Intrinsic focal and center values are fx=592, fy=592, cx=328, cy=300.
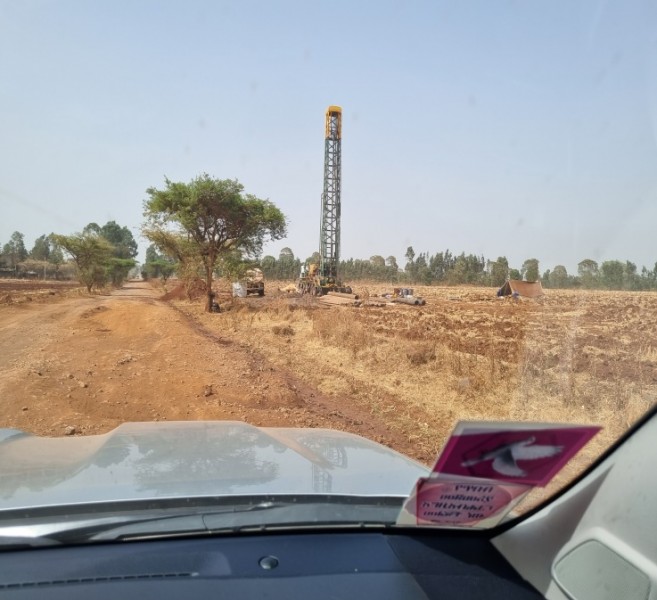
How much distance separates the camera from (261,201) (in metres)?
28.7

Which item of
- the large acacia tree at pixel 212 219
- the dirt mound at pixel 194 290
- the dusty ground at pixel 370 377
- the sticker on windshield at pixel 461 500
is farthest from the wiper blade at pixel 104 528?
the dirt mound at pixel 194 290

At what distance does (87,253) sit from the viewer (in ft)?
157

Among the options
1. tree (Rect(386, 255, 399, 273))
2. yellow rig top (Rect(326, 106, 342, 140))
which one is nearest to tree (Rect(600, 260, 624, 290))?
yellow rig top (Rect(326, 106, 342, 140))

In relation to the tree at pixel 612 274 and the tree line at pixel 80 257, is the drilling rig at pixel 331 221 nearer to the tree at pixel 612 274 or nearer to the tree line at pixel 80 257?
the tree line at pixel 80 257

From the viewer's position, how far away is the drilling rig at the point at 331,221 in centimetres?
3797

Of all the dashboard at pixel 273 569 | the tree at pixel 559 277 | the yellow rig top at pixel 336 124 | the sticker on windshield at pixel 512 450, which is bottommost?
the dashboard at pixel 273 569

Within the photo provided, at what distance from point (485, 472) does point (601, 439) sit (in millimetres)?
4300

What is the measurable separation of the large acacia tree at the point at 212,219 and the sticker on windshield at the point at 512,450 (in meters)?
25.9

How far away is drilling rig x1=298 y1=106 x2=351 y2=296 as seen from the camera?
37969 mm

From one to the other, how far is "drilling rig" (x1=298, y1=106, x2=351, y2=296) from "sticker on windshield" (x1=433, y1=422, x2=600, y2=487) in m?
35.9

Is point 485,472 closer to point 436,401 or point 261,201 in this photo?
point 436,401

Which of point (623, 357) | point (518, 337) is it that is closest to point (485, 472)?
point (623, 357)

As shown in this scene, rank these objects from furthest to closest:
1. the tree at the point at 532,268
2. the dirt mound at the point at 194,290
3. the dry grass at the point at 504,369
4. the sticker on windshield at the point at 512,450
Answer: the dirt mound at the point at 194,290 → the tree at the point at 532,268 → the dry grass at the point at 504,369 → the sticker on windshield at the point at 512,450

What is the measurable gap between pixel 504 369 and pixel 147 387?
19.7 ft
